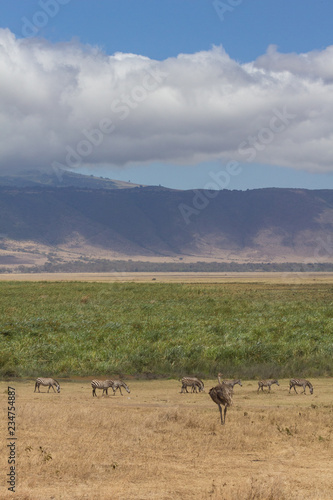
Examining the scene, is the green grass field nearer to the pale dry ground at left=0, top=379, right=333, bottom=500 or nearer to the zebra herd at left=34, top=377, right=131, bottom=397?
the zebra herd at left=34, top=377, right=131, bottom=397

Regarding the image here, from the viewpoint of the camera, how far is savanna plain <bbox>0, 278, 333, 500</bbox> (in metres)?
11.5

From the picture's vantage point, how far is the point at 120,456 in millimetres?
13211

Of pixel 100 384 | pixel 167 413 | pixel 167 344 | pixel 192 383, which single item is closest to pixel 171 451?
pixel 167 413

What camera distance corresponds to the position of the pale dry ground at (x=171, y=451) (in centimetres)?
1103

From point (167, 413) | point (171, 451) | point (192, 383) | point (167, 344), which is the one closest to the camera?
point (171, 451)

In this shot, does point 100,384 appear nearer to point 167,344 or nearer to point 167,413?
point 167,413

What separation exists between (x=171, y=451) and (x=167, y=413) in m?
2.73

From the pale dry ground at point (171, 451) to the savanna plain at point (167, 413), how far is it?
33mm

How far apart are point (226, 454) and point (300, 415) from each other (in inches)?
156

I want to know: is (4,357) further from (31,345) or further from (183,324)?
(183,324)

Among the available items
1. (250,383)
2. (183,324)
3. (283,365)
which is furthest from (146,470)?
(183,324)

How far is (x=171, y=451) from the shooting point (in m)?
13.7

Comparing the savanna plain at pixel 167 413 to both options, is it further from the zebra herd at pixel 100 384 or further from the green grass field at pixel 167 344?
the zebra herd at pixel 100 384

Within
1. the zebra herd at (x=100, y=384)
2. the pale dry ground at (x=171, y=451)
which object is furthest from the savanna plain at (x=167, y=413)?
the zebra herd at (x=100, y=384)
